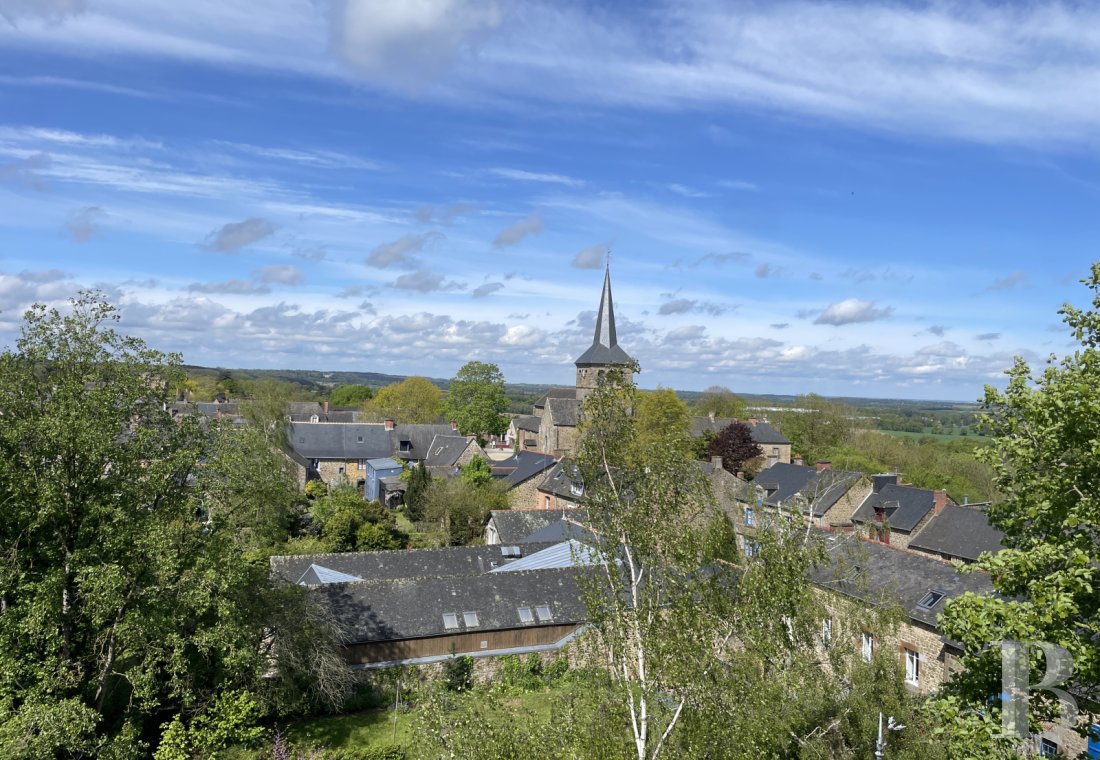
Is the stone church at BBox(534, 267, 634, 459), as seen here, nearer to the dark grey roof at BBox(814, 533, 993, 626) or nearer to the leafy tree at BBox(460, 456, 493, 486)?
the leafy tree at BBox(460, 456, 493, 486)

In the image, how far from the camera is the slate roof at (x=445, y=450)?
60250mm

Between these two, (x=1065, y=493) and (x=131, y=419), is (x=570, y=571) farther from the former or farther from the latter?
(x=1065, y=493)

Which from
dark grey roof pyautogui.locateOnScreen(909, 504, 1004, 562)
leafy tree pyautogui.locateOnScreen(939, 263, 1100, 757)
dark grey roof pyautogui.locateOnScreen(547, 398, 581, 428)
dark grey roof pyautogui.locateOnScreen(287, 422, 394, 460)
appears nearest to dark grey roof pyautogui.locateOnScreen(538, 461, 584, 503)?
dark grey roof pyautogui.locateOnScreen(547, 398, 581, 428)

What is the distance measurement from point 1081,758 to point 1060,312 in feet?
19.6

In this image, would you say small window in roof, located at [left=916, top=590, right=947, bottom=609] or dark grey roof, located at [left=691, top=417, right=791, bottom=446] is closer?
small window in roof, located at [left=916, top=590, right=947, bottom=609]

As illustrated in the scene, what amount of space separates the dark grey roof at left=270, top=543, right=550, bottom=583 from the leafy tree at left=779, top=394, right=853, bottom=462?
1775 inches

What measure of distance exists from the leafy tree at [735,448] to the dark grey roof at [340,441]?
29.6 meters

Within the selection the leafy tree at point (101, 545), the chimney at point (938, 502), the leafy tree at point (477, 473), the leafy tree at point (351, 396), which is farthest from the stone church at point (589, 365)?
the leafy tree at point (351, 396)

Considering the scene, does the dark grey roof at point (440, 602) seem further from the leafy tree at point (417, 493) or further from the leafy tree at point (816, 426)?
the leafy tree at point (816, 426)

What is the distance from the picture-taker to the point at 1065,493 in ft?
29.4

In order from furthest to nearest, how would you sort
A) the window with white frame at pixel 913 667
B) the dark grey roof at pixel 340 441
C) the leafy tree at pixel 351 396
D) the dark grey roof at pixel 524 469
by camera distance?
1. the leafy tree at pixel 351 396
2. the dark grey roof at pixel 340 441
3. the dark grey roof at pixel 524 469
4. the window with white frame at pixel 913 667

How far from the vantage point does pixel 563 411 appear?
65.9m

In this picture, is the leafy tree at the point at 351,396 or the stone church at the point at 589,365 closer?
the stone church at the point at 589,365

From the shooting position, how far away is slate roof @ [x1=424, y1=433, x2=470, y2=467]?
6025 cm
